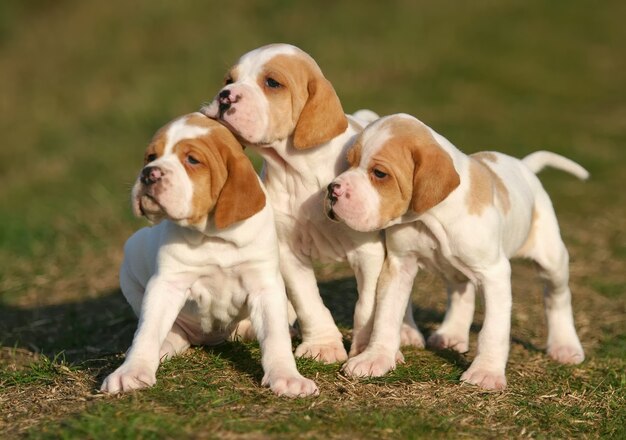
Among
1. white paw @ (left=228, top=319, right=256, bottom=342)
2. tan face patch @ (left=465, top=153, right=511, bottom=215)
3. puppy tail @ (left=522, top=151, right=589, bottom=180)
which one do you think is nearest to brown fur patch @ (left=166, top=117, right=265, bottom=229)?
tan face patch @ (left=465, top=153, right=511, bottom=215)

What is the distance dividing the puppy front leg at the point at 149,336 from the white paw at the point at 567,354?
298 centimetres

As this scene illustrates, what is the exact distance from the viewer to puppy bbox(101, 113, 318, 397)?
5.74 metres

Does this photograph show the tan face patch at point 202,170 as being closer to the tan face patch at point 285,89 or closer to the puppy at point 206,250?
the puppy at point 206,250

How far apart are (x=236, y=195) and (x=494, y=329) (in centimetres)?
182

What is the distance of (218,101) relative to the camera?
20.1ft

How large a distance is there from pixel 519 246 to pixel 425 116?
445 inches

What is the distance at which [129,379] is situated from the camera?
571 centimetres

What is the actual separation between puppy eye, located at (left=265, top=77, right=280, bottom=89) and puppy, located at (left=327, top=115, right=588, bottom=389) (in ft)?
1.92

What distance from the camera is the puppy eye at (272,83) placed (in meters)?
6.31

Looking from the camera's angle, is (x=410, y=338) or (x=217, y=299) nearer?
(x=217, y=299)

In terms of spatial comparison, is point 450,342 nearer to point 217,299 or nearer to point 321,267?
point 217,299

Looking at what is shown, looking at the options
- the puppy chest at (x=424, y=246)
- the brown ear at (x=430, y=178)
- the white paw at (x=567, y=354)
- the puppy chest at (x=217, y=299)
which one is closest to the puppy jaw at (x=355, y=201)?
the brown ear at (x=430, y=178)

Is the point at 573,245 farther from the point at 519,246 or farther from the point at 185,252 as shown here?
the point at 185,252

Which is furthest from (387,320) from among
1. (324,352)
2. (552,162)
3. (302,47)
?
(302,47)
